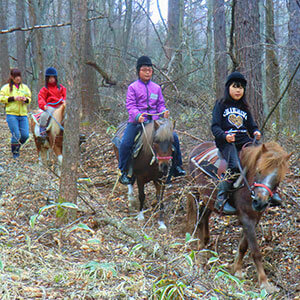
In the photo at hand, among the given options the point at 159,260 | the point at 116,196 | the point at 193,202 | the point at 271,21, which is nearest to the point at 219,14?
the point at 271,21

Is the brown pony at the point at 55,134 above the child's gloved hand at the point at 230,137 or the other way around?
the other way around

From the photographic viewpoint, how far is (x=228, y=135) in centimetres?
538

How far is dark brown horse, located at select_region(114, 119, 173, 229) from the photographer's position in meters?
6.92

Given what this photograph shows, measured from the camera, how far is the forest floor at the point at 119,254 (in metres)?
3.69

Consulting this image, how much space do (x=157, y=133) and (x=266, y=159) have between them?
258cm

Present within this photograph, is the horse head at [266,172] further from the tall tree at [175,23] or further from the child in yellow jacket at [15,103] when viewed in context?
the tall tree at [175,23]

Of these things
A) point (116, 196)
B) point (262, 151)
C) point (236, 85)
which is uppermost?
point (236, 85)

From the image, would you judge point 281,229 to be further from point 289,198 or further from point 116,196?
point 116,196

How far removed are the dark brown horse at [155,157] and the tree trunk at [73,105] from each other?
1767 millimetres

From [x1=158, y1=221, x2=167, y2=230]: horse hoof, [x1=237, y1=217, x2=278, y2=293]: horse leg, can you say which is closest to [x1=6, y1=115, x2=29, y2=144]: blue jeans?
[x1=158, y1=221, x2=167, y2=230]: horse hoof

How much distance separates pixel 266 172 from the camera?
480 cm

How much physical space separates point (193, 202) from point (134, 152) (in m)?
1.63

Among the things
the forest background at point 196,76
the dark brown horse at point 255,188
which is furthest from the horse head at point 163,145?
the forest background at point 196,76

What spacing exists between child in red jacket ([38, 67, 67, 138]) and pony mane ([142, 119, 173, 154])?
3.41 metres
